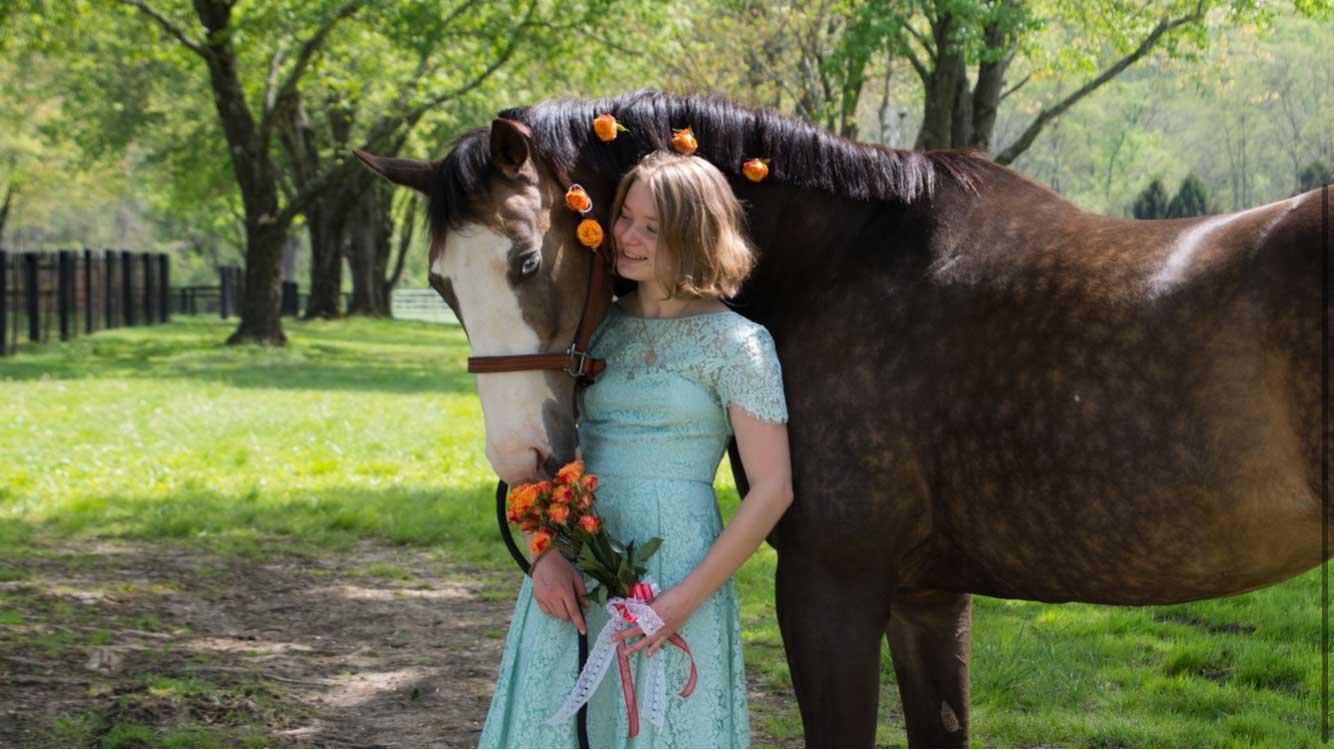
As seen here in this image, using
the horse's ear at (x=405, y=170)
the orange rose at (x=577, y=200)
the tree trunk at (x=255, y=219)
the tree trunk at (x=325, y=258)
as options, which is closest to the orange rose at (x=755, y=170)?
the orange rose at (x=577, y=200)

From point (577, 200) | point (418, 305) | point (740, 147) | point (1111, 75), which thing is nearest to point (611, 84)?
point (1111, 75)

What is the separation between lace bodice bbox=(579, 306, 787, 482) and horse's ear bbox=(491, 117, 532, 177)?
42 cm

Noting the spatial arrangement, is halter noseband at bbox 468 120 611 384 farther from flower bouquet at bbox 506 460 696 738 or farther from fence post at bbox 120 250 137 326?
fence post at bbox 120 250 137 326

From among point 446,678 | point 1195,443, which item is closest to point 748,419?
point 1195,443

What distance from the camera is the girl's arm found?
2517 millimetres

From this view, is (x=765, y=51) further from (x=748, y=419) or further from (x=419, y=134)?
(x=748, y=419)

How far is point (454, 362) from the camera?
20.9 meters

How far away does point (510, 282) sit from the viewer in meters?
2.62

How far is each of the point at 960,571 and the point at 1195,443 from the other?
0.62 m

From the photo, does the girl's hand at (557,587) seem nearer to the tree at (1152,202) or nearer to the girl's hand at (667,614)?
the girl's hand at (667,614)

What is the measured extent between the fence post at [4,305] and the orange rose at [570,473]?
18.2 meters

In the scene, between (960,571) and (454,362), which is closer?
(960,571)

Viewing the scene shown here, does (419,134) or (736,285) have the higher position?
(419,134)

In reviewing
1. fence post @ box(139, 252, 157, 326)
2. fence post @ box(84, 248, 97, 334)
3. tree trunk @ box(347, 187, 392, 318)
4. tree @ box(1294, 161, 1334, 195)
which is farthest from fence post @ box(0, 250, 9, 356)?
tree @ box(1294, 161, 1334, 195)
